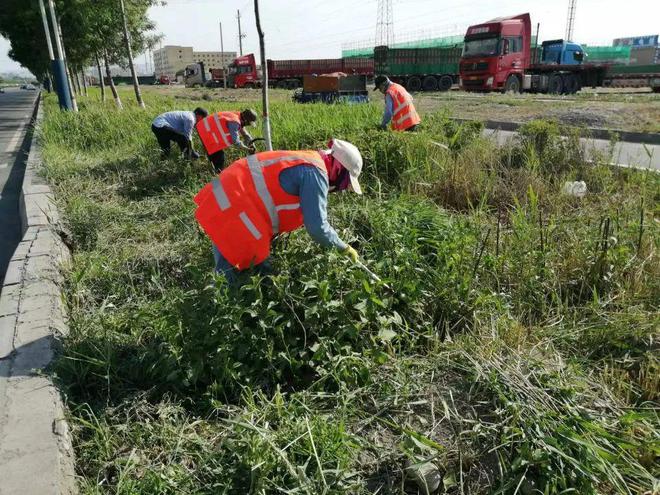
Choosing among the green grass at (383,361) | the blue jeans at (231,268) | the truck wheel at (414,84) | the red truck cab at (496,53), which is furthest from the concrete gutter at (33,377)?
the truck wheel at (414,84)

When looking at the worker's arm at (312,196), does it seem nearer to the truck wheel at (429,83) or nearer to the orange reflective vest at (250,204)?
the orange reflective vest at (250,204)

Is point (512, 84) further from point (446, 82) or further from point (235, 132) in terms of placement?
point (235, 132)

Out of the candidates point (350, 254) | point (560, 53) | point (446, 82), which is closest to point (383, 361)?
point (350, 254)

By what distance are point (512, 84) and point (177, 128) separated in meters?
→ 17.8

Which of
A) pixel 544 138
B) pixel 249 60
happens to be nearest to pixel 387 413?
pixel 544 138

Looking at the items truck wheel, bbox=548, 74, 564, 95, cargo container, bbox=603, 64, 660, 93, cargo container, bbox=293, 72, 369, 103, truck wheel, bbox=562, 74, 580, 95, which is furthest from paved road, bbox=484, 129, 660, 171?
cargo container, bbox=603, 64, 660, 93

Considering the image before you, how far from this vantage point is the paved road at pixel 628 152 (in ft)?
16.7

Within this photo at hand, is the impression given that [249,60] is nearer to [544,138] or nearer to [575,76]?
[575,76]

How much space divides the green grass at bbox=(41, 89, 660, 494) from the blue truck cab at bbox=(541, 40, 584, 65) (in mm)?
24096

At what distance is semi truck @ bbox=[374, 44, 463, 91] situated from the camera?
27.7 meters

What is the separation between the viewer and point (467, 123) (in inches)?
245

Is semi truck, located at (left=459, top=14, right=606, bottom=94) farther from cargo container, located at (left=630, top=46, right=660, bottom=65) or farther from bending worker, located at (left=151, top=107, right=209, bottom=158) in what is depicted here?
bending worker, located at (left=151, top=107, right=209, bottom=158)

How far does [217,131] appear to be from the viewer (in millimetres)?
6180

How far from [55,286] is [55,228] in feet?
4.28
